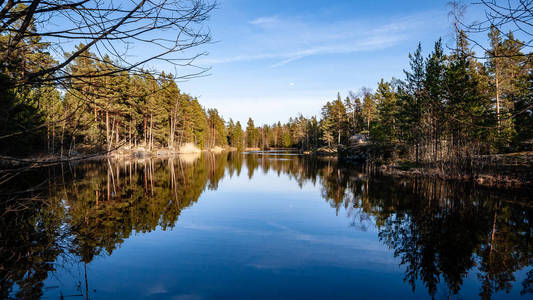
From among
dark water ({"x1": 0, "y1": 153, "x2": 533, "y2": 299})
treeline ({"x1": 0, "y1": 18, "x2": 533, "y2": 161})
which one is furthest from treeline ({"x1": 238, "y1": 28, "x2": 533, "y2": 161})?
dark water ({"x1": 0, "y1": 153, "x2": 533, "y2": 299})

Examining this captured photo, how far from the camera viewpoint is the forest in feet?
8.87

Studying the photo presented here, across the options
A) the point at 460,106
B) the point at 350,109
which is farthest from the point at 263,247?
the point at 350,109

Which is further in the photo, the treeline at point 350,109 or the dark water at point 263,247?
the dark water at point 263,247

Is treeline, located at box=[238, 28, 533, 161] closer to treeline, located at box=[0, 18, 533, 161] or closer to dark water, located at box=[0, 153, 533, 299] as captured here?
treeline, located at box=[0, 18, 533, 161]

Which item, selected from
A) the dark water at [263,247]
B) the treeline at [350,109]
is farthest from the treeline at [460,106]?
the dark water at [263,247]

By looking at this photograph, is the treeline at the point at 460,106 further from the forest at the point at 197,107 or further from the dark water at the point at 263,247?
the dark water at the point at 263,247

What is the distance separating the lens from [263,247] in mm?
7547

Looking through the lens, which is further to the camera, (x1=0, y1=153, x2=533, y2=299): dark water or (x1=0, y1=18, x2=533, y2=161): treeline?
(x1=0, y1=153, x2=533, y2=299): dark water

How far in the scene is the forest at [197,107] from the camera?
2.70m

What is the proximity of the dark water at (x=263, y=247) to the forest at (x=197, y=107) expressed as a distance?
1.58 meters

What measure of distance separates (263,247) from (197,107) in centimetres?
5890

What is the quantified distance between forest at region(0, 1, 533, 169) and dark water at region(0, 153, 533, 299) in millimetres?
1577

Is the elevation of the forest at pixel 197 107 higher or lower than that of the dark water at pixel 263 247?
higher

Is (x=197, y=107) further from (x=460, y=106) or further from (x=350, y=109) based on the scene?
(x=460, y=106)
